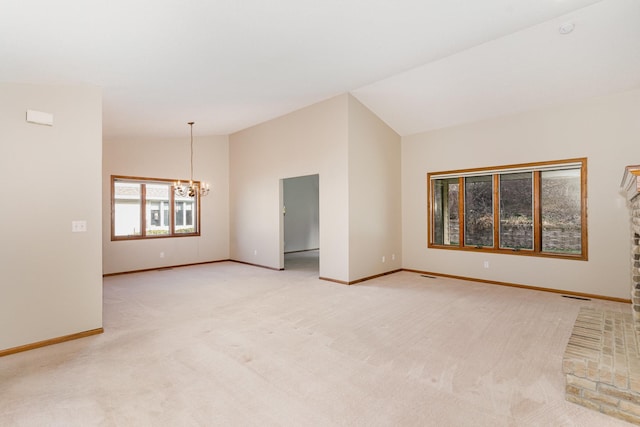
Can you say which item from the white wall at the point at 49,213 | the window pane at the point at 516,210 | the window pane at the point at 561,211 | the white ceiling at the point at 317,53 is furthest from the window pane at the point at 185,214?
the window pane at the point at 561,211

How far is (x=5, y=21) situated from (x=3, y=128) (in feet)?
3.88

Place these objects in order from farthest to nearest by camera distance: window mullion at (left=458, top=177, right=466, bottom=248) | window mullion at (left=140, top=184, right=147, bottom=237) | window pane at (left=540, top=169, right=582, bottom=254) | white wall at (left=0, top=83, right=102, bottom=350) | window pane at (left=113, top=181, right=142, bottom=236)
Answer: window mullion at (left=140, top=184, right=147, bottom=237)
window pane at (left=113, top=181, right=142, bottom=236)
window mullion at (left=458, top=177, right=466, bottom=248)
window pane at (left=540, top=169, right=582, bottom=254)
white wall at (left=0, top=83, right=102, bottom=350)

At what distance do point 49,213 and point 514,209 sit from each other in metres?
6.54

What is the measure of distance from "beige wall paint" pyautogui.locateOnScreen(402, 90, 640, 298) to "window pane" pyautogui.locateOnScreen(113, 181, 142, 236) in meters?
6.20

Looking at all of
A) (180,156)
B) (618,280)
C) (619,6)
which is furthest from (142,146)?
(618,280)

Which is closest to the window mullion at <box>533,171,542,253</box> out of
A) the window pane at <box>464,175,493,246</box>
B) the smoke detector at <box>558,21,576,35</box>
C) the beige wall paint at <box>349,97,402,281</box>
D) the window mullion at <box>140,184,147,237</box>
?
the window pane at <box>464,175,493,246</box>

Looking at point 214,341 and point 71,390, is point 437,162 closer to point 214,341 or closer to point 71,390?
point 214,341

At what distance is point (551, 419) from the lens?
1.96 metres

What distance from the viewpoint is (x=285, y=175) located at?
264 inches

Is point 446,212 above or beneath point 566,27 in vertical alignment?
beneath

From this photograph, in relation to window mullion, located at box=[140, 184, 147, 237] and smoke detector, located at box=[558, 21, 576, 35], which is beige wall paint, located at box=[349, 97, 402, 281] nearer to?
smoke detector, located at box=[558, 21, 576, 35]

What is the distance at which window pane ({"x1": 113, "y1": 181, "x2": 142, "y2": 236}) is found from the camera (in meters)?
6.64

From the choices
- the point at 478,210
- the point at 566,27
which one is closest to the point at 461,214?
the point at 478,210

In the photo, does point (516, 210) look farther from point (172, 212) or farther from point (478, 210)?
point (172, 212)
